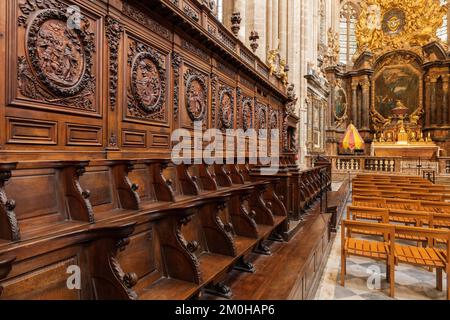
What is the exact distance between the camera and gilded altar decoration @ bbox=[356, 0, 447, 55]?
751 inches

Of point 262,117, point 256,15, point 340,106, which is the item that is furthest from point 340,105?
point 262,117

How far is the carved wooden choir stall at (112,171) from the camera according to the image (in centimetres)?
147

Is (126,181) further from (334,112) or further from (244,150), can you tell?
(334,112)

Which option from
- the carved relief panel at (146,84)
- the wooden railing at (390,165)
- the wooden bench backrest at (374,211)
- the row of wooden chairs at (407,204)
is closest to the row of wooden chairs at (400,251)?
the wooden bench backrest at (374,211)

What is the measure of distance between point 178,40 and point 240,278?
3649 millimetres

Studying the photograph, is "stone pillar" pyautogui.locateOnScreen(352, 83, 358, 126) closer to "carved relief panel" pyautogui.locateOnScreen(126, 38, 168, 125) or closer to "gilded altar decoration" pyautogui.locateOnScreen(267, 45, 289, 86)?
"gilded altar decoration" pyautogui.locateOnScreen(267, 45, 289, 86)

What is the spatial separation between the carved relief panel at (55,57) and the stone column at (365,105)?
67.9ft

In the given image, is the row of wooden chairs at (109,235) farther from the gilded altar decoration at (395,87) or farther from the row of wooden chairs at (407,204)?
the gilded altar decoration at (395,87)

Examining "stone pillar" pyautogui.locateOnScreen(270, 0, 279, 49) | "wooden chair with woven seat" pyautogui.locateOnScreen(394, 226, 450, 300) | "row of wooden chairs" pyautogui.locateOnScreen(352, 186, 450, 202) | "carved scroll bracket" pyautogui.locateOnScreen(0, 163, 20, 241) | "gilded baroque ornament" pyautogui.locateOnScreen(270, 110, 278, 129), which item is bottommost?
"wooden chair with woven seat" pyautogui.locateOnScreen(394, 226, 450, 300)

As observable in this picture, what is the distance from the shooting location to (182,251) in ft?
6.20

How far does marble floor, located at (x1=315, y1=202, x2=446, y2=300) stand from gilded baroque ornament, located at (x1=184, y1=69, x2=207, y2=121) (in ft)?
10.5

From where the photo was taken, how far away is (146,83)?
3693mm

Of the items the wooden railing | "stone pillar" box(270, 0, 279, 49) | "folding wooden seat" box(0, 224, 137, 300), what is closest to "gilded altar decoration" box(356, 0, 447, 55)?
the wooden railing

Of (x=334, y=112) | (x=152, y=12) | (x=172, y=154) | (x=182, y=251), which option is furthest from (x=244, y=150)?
(x=334, y=112)
